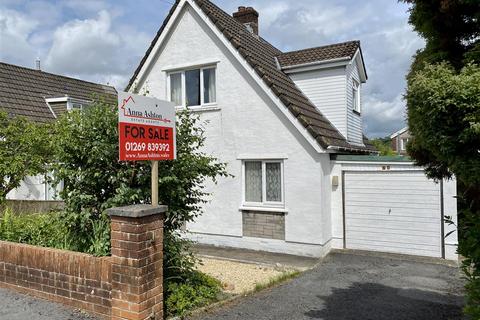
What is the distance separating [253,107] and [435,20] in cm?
700

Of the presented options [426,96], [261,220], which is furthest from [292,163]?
[426,96]

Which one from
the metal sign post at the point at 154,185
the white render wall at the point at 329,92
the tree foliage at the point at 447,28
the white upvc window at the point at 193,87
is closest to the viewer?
the tree foliage at the point at 447,28

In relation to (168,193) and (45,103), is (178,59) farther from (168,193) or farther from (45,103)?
(45,103)

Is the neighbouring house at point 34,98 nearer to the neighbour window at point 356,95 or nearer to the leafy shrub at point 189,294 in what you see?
the neighbour window at point 356,95

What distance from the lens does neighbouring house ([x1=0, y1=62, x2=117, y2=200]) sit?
16422 millimetres

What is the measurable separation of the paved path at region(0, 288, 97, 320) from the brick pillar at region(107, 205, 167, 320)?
2.45 feet

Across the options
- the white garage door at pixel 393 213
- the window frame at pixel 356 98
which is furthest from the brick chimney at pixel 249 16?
the white garage door at pixel 393 213

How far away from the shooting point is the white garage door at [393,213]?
9.55 meters

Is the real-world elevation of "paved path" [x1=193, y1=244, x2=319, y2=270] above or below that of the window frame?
below

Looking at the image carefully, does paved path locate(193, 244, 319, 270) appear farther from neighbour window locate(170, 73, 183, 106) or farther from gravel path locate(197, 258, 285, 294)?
neighbour window locate(170, 73, 183, 106)

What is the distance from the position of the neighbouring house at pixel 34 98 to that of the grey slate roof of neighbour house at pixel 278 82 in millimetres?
7358

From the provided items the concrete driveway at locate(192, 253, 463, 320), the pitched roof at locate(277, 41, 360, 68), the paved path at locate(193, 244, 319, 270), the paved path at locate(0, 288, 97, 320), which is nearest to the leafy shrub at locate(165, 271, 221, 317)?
the concrete driveway at locate(192, 253, 463, 320)

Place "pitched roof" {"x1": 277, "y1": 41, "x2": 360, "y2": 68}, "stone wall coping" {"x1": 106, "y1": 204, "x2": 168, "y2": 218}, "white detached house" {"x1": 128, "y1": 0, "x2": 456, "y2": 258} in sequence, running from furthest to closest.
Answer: "pitched roof" {"x1": 277, "y1": 41, "x2": 360, "y2": 68} < "white detached house" {"x1": 128, "y1": 0, "x2": 456, "y2": 258} < "stone wall coping" {"x1": 106, "y1": 204, "x2": 168, "y2": 218}

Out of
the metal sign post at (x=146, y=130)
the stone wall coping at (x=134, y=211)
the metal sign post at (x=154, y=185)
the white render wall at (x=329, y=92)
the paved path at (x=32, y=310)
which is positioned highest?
the white render wall at (x=329, y=92)
